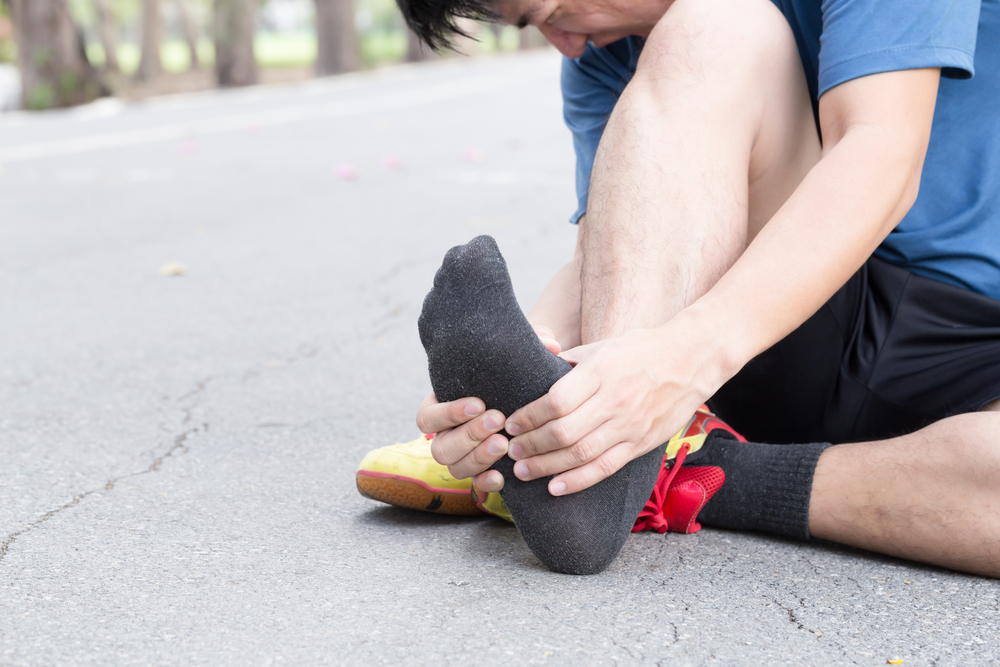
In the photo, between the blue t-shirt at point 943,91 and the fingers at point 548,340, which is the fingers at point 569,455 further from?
the blue t-shirt at point 943,91

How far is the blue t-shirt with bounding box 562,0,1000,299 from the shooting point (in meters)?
1.37

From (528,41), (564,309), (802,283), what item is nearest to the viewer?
(802,283)

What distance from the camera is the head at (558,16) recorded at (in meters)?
1.80

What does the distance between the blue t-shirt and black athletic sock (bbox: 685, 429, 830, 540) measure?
0.34 metres

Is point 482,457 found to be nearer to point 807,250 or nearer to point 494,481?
point 494,481

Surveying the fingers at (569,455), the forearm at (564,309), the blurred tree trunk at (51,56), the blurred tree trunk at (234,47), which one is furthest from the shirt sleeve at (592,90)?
the blurred tree trunk at (234,47)

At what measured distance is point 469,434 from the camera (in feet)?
4.30

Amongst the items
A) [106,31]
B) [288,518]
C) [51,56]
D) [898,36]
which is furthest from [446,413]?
[106,31]

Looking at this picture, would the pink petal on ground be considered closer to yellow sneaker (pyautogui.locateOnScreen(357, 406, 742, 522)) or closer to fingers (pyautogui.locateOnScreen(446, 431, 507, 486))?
yellow sneaker (pyautogui.locateOnScreen(357, 406, 742, 522))

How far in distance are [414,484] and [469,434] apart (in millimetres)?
309

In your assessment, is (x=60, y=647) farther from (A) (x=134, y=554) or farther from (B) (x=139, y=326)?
(B) (x=139, y=326)

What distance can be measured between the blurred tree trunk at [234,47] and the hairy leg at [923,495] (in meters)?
19.3

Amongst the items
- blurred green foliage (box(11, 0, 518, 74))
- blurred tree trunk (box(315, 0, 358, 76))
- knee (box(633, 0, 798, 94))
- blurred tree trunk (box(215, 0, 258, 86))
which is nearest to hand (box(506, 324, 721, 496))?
knee (box(633, 0, 798, 94))

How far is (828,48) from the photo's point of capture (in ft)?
4.65
